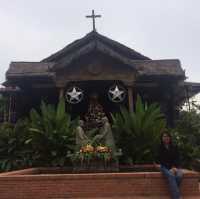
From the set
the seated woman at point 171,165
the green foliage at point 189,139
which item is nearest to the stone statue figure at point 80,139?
the seated woman at point 171,165

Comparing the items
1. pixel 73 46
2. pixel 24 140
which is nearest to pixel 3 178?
pixel 24 140

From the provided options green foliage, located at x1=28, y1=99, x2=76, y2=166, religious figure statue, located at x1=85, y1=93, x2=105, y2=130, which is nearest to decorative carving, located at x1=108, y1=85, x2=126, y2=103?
religious figure statue, located at x1=85, y1=93, x2=105, y2=130

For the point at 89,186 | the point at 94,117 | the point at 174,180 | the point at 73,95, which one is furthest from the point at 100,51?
the point at 174,180

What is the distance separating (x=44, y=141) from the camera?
10.6 m

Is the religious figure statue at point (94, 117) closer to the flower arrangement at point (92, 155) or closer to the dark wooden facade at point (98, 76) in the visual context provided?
the dark wooden facade at point (98, 76)

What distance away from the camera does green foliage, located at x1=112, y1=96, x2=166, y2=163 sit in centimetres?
1066

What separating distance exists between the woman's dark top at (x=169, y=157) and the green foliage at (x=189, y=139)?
4.41 metres

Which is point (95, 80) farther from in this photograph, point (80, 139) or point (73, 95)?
point (80, 139)

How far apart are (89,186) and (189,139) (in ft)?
22.4

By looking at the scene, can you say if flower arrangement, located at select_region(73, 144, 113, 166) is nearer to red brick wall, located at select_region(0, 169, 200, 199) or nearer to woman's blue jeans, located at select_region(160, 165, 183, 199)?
red brick wall, located at select_region(0, 169, 200, 199)

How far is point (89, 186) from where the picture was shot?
6887 mm

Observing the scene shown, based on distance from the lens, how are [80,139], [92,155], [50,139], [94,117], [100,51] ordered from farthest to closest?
[100,51], [94,117], [50,139], [80,139], [92,155]

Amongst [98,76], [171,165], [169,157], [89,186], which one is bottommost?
[89,186]

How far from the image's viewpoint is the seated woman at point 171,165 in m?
6.66
